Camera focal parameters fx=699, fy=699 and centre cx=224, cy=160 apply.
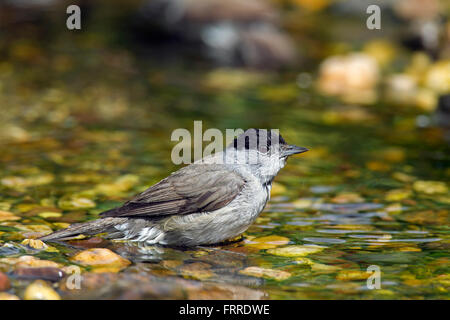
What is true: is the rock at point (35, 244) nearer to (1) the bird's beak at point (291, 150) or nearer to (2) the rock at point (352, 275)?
(1) the bird's beak at point (291, 150)

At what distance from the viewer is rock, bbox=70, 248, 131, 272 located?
5.06 m

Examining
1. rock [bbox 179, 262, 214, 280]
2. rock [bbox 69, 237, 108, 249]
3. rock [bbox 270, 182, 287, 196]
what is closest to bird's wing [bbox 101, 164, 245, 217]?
rock [bbox 69, 237, 108, 249]

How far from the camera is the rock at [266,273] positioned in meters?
5.04

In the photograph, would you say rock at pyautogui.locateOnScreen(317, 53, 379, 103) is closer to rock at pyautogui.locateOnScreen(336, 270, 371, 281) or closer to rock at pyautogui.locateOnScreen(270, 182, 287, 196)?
rock at pyautogui.locateOnScreen(270, 182, 287, 196)

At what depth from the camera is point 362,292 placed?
4.72m

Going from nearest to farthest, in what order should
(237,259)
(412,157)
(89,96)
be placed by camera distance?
(237,259)
(412,157)
(89,96)

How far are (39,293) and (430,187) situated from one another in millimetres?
4448

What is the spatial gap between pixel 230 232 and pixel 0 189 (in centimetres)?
263

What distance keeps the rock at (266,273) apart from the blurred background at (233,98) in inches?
14.3

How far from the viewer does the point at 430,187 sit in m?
7.32

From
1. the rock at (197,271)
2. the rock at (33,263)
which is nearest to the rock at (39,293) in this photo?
the rock at (33,263)

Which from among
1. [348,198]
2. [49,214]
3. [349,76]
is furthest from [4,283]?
[349,76]
